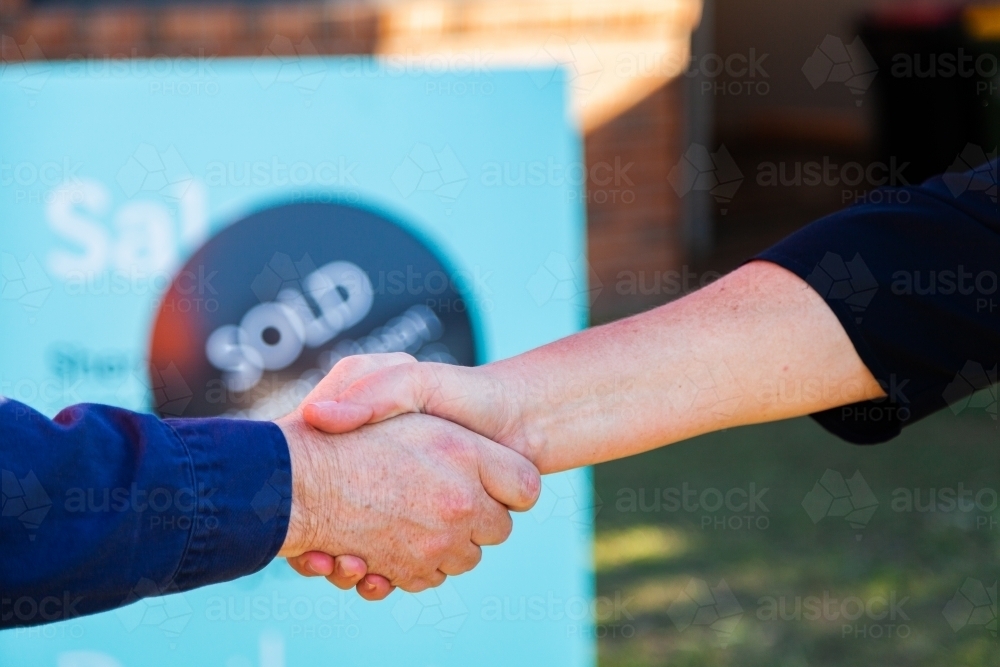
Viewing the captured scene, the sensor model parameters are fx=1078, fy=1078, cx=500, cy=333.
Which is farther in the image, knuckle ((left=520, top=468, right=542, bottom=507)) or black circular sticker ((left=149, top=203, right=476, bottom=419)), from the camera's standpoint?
black circular sticker ((left=149, top=203, right=476, bottom=419))

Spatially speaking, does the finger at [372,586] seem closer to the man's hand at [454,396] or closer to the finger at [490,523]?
the finger at [490,523]

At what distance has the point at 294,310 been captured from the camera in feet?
8.20

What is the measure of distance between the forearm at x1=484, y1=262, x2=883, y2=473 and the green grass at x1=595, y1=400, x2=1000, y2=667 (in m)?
1.35

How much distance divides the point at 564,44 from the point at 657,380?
409cm

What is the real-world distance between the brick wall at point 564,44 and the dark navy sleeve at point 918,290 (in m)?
3.54

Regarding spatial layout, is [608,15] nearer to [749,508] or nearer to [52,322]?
[749,508]

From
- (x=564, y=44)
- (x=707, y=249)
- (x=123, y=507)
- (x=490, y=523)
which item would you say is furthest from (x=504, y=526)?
(x=707, y=249)

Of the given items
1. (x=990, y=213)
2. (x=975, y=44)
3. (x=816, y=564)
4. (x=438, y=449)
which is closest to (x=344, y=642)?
(x=438, y=449)

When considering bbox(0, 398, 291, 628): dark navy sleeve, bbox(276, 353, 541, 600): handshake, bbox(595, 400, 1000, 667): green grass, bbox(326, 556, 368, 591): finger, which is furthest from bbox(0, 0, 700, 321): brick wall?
bbox(0, 398, 291, 628): dark navy sleeve

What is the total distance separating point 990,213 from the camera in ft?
6.13

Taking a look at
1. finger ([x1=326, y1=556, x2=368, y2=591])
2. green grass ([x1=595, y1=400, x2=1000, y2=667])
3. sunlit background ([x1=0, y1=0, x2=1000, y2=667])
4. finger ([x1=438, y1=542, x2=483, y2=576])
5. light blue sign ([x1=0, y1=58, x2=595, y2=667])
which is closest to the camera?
finger ([x1=326, y1=556, x2=368, y2=591])

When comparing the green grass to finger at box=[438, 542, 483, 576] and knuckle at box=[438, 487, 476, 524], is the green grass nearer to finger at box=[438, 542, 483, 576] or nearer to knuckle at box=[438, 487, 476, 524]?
finger at box=[438, 542, 483, 576]

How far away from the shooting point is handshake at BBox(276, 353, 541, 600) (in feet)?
6.00

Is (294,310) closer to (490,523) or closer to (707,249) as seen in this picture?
(490,523)
